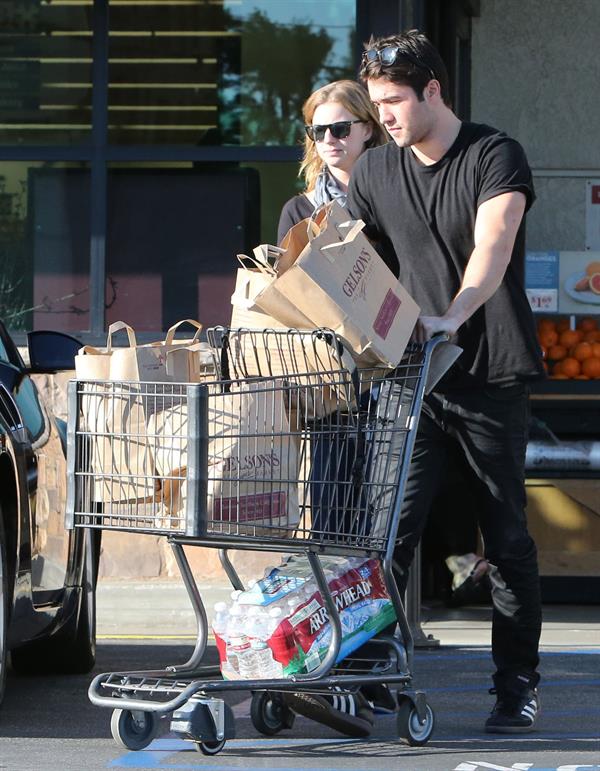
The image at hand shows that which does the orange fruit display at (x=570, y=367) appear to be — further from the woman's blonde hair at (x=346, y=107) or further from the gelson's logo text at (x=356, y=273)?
the gelson's logo text at (x=356, y=273)

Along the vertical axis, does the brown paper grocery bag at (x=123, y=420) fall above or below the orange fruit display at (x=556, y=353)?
below

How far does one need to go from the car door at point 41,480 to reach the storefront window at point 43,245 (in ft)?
8.23

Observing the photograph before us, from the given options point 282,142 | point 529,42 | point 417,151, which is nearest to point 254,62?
point 282,142

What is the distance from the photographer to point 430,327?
4656 mm

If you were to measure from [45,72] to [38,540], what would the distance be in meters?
3.76

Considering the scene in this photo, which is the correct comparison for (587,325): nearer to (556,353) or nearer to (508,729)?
(556,353)

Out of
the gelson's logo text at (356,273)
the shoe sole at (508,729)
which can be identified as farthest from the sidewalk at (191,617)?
the gelson's logo text at (356,273)

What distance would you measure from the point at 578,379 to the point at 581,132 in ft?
5.11

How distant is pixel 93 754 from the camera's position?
492cm

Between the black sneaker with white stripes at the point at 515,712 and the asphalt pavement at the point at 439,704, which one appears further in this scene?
the black sneaker with white stripes at the point at 515,712

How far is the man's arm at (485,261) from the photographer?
4.68 meters

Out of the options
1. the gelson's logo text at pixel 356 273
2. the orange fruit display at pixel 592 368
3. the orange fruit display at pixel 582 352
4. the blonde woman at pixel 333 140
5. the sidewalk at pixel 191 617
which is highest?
the blonde woman at pixel 333 140

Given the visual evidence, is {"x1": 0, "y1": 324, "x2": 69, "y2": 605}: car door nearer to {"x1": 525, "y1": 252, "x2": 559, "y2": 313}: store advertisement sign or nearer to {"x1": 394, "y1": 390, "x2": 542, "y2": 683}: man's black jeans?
{"x1": 394, "y1": 390, "x2": 542, "y2": 683}: man's black jeans

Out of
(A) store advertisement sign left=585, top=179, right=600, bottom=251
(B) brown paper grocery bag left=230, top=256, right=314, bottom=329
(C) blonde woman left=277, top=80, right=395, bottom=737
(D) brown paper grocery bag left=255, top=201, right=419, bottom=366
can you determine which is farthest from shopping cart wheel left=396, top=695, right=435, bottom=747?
(A) store advertisement sign left=585, top=179, right=600, bottom=251
